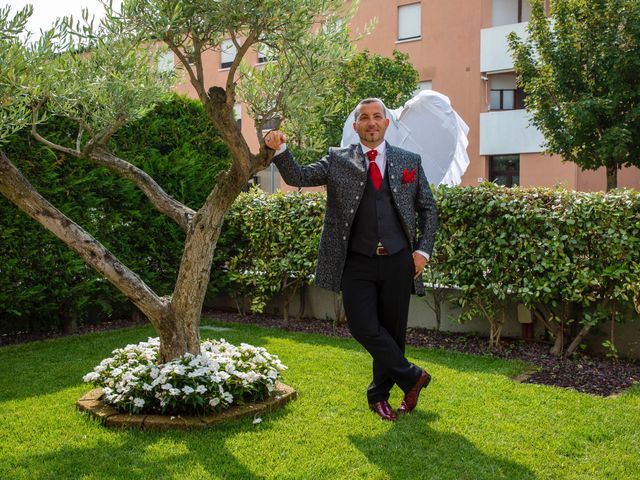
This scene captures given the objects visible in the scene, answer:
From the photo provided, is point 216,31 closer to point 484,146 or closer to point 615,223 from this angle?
point 615,223

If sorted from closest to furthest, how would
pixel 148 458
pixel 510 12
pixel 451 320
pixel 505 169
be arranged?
pixel 148 458 → pixel 451 320 → pixel 510 12 → pixel 505 169

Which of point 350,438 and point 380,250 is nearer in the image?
point 350,438

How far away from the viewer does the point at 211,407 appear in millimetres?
4609

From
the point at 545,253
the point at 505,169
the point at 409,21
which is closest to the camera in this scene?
the point at 545,253

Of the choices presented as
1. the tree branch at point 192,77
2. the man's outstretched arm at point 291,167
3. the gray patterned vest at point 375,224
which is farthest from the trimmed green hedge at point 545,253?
the tree branch at point 192,77

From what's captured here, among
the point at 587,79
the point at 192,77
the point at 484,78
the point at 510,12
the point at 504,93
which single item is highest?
the point at 510,12

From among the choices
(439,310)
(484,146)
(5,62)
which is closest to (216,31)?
(5,62)

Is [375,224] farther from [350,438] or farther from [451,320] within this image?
[451,320]

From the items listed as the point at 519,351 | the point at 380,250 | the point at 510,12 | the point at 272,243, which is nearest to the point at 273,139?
the point at 380,250

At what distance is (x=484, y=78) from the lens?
77.6 ft

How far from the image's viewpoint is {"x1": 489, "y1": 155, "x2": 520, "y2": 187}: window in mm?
23547

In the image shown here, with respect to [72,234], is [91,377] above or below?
below

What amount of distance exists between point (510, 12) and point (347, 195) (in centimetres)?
2102

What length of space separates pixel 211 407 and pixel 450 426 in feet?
5.08
